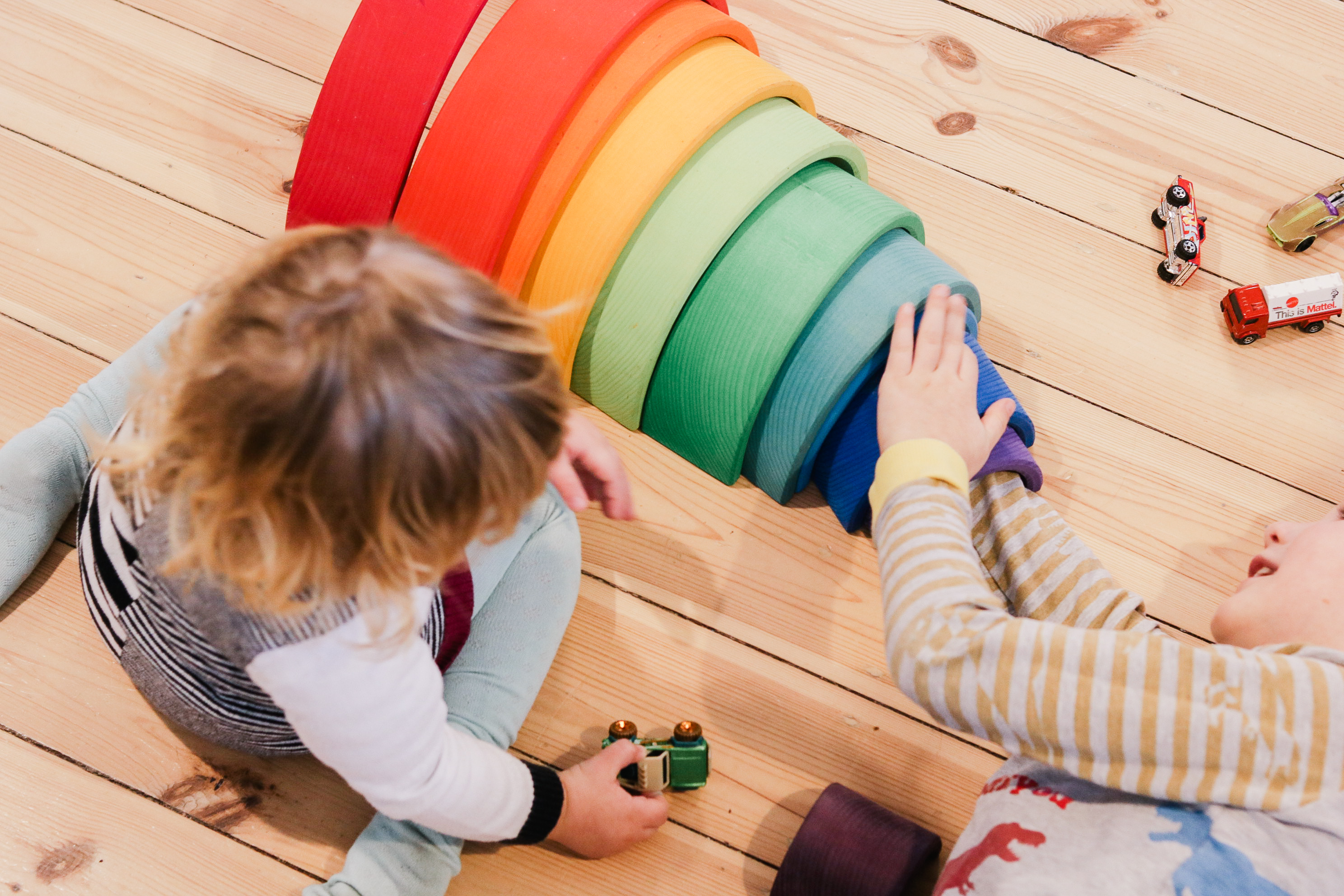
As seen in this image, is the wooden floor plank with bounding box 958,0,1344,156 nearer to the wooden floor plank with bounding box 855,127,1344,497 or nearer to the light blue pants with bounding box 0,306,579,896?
the wooden floor plank with bounding box 855,127,1344,497

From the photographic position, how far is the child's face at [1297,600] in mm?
655

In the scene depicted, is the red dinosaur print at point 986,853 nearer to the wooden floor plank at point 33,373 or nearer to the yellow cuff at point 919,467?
the yellow cuff at point 919,467

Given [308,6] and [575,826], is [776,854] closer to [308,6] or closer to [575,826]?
[575,826]

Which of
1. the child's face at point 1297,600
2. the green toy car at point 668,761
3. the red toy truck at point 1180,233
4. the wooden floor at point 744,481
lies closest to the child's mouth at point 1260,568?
the child's face at point 1297,600

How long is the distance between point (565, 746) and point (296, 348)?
1.66 feet

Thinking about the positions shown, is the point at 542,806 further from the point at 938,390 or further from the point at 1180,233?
the point at 1180,233

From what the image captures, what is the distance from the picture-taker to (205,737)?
2.62 ft

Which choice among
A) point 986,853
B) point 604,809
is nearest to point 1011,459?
point 986,853

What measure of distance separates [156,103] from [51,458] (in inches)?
17.2

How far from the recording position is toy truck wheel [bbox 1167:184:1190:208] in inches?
38.6

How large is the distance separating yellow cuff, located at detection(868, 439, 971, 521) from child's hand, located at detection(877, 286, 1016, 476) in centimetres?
1

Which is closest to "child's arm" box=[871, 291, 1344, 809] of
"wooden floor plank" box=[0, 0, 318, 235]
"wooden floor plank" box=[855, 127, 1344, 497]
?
"wooden floor plank" box=[855, 127, 1344, 497]

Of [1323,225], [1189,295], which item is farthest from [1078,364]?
[1323,225]

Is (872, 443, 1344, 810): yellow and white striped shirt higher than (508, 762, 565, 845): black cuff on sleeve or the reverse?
higher
